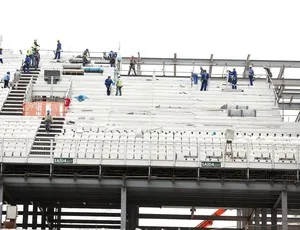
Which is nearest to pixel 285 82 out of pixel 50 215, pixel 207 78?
pixel 207 78

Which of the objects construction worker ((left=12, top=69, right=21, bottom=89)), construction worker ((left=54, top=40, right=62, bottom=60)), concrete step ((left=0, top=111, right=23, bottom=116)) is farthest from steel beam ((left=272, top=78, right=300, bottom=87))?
concrete step ((left=0, top=111, right=23, bottom=116))

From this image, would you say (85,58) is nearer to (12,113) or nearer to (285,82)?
(12,113)

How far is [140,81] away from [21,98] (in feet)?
27.5

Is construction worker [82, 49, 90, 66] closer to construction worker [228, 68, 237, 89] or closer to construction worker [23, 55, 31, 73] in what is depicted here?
construction worker [23, 55, 31, 73]

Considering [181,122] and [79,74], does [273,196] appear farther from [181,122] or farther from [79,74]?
[79,74]

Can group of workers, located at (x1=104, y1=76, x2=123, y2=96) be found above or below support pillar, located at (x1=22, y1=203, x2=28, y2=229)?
above

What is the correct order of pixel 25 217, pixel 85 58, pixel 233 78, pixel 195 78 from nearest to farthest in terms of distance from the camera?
pixel 25 217, pixel 233 78, pixel 195 78, pixel 85 58

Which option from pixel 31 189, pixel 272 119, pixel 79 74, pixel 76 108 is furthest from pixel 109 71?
pixel 31 189

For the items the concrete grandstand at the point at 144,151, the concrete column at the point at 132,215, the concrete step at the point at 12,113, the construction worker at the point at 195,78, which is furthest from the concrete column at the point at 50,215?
the construction worker at the point at 195,78

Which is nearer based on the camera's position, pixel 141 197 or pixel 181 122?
pixel 141 197

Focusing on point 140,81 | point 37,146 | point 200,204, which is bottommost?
point 200,204

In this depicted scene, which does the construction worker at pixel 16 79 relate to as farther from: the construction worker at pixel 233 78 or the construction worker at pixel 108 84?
the construction worker at pixel 233 78

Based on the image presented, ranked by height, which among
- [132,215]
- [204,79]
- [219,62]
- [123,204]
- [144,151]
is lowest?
[132,215]

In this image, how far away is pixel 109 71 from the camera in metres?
53.2
